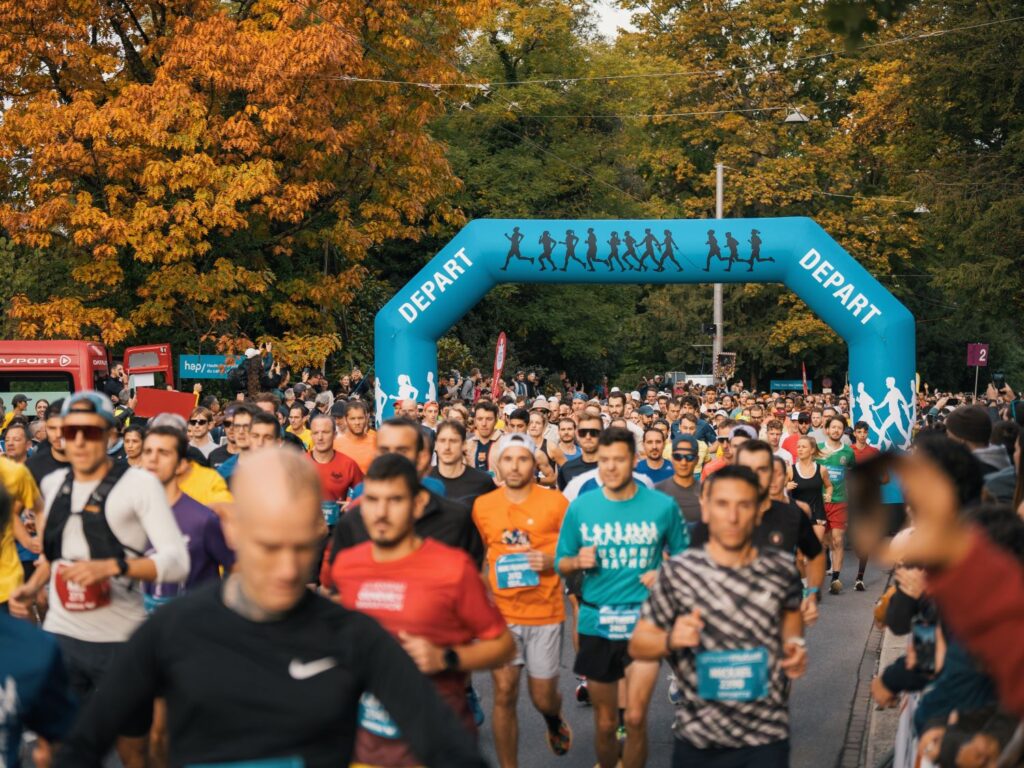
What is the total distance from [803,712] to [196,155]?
17560 mm

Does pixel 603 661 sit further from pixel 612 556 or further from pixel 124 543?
pixel 124 543

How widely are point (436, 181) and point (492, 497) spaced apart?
21657 mm

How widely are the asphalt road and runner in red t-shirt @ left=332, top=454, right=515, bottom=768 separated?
9.71 ft

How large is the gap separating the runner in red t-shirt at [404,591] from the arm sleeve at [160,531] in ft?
3.20

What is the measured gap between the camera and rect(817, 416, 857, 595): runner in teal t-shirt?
1443 centimetres

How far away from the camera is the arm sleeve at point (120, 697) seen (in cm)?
308

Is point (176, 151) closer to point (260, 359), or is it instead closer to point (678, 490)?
point (260, 359)

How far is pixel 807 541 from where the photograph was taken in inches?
319

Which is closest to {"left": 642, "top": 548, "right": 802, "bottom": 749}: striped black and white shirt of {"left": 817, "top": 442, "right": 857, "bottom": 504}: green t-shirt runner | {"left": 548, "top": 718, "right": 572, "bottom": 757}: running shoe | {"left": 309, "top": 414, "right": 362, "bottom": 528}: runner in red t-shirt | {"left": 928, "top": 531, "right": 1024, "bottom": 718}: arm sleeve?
{"left": 548, "top": 718, "right": 572, "bottom": 757}: running shoe

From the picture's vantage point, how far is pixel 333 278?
27.9m

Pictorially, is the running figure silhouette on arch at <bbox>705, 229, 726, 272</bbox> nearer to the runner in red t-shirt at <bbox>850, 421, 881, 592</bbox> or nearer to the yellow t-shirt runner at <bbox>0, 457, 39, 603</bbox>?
the runner in red t-shirt at <bbox>850, 421, 881, 592</bbox>

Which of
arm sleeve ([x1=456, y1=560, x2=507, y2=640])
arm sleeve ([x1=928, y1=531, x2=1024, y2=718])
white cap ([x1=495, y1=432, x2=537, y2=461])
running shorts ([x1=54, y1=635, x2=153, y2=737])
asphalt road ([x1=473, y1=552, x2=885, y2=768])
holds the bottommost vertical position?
asphalt road ([x1=473, y1=552, x2=885, y2=768])

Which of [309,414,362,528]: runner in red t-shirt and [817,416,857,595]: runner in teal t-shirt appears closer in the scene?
[309,414,362,528]: runner in red t-shirt

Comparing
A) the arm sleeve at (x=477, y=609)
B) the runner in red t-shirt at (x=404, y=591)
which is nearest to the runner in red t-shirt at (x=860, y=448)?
the runner in red t-shirt at (x=404, y=591)
